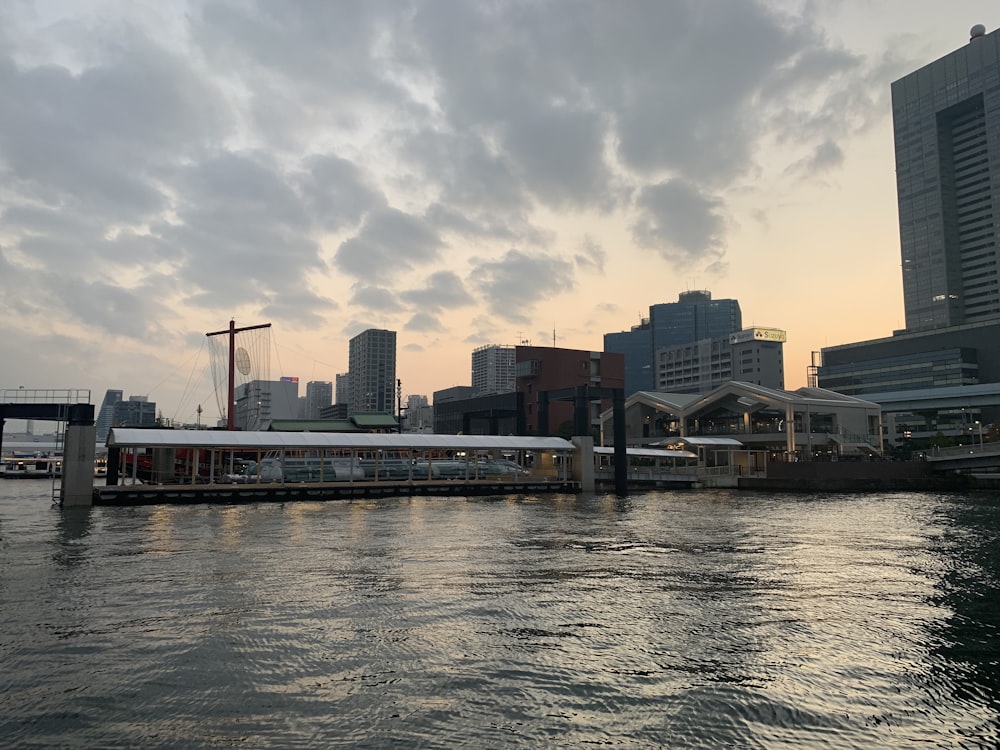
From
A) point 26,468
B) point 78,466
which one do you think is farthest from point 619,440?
point 26,468

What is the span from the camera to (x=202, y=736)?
9.62 meters

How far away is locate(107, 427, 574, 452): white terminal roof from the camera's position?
164ft

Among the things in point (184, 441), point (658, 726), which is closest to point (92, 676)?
point (658, 726)

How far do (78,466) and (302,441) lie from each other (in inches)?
611

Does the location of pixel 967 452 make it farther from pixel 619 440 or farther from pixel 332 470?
pixel 332 470

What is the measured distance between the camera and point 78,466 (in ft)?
147

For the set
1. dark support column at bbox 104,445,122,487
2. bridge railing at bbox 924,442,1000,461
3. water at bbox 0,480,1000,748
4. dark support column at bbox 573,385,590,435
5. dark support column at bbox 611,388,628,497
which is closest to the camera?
water at bbox 0,480,1000,748

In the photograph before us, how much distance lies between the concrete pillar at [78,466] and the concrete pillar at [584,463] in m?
40.6

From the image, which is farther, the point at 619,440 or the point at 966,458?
the point at 966,458

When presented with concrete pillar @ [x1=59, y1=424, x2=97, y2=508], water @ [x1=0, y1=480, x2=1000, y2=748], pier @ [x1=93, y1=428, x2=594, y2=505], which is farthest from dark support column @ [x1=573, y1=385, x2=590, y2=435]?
concrete pillar @ [x1=59, y1=424, x2=97, y2=508]

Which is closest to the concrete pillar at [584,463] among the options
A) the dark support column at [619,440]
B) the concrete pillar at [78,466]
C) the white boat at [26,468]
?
the dark support column at [619,440]

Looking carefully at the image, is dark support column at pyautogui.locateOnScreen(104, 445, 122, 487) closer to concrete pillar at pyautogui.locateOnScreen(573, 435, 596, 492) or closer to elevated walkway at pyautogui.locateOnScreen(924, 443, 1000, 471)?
concrete pillar at pyautogui.locateOnScreen(573, 435, 596, 492)

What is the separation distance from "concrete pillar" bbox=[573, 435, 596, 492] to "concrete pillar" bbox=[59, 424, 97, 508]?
133 feet

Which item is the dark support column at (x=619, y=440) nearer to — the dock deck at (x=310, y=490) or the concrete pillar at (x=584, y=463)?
the concrete pillar at (x=584, y=463)
